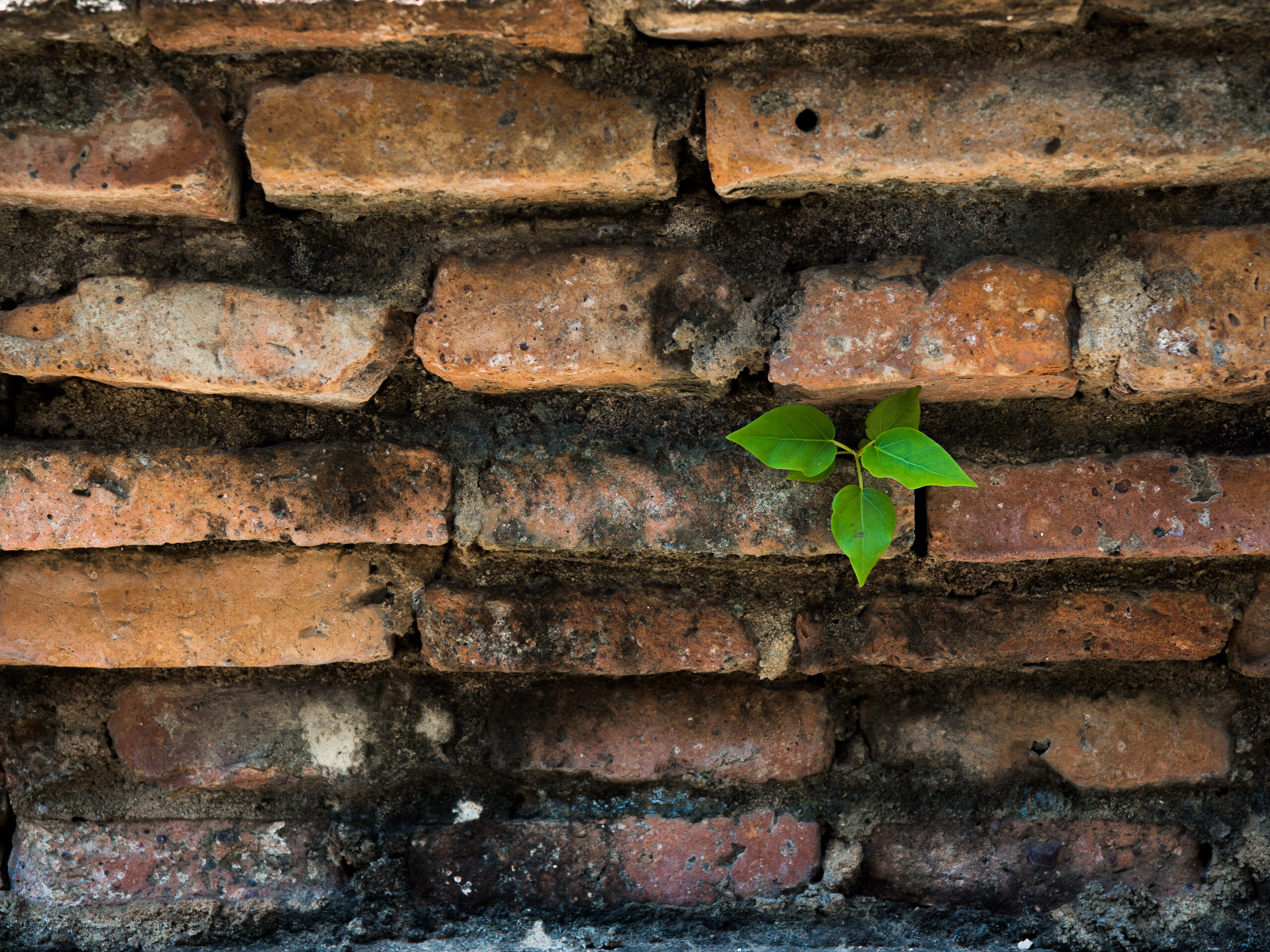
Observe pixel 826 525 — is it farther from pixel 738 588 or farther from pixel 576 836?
pixel 576 836

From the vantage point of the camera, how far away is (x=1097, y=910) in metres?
1.01

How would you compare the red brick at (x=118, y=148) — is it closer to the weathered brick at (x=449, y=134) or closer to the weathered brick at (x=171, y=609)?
the weathered brick at (x=449, y=134)

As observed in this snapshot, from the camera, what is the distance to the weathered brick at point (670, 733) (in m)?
1.03

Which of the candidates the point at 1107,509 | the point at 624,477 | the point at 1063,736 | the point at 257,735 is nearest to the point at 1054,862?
the point at 1063,736

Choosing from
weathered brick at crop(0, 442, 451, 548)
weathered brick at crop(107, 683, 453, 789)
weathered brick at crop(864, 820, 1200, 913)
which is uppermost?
weathered brick at crop(0, 442, 451, 548)

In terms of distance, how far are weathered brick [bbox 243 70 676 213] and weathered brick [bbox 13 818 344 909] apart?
70 cm

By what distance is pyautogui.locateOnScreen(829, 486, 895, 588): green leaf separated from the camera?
859 mm

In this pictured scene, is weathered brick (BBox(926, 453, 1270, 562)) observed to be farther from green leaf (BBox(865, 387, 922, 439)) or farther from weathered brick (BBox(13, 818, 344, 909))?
weathered brick (BBox(13, 818, 344, 909))

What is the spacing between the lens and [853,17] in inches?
30.6

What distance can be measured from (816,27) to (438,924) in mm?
954

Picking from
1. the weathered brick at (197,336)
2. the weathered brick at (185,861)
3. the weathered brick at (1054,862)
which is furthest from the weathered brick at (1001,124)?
the weathered brick at (185,861)

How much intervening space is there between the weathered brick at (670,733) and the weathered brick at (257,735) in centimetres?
14

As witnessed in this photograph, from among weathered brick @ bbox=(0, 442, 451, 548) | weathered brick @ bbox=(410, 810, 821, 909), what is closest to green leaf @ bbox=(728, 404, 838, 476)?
weathered brick @ bbox=(0, 442, 451, 548)

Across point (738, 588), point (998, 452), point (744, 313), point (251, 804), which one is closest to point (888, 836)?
point (738, 588)
